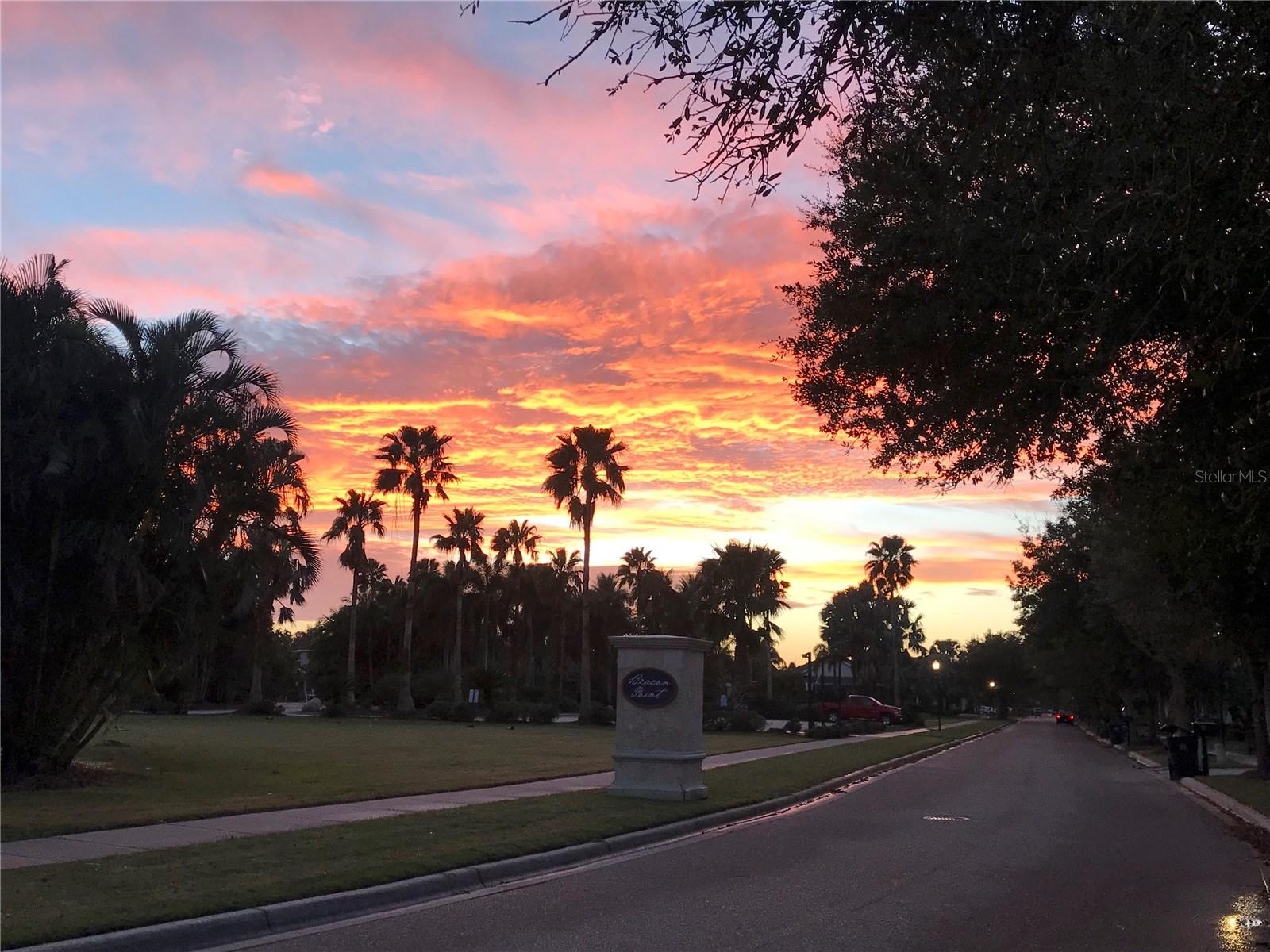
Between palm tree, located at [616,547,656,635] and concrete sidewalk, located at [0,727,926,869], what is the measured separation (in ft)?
155

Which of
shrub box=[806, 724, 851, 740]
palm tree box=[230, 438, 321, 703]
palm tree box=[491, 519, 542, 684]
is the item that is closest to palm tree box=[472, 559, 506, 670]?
palm tree box=[491, 519, 542, 684]

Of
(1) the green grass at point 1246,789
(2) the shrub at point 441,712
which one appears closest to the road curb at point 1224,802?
(1) the green grass at point 1246,789

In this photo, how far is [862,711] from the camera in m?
61.2

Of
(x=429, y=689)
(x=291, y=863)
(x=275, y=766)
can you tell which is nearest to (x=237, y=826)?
(x=291, y=863)

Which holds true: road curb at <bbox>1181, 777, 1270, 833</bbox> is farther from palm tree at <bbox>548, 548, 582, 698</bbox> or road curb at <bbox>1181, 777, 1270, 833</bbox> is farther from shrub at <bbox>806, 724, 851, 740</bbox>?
palm tree at <bbox>548, 548, 582, 698</bbox>

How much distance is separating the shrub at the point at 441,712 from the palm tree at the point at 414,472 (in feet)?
14.0

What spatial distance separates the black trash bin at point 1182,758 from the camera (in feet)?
91.9

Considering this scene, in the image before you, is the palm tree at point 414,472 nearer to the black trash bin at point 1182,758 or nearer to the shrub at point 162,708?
the shrub at point 162,708

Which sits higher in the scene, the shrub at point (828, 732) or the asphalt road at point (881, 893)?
the asphalt road at point (881, 893)

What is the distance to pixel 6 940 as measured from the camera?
7.37 metres

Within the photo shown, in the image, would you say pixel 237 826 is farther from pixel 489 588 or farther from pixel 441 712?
pixel 489 588

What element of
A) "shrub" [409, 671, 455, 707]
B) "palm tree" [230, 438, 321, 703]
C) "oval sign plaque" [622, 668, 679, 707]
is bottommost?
"shrub" [409, 671, 455, 707]

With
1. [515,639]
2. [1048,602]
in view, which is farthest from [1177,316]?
[515,639]

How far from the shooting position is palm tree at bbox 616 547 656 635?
6725 centimetres
